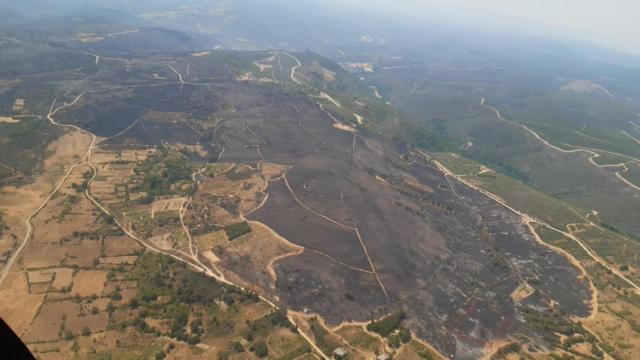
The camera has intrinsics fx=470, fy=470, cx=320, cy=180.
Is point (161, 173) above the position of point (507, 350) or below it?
below

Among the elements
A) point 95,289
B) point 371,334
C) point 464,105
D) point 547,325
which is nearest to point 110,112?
point 95,289

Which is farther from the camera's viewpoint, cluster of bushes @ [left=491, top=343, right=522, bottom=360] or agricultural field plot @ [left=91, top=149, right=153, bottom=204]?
agricultural field plot @ [left=91, top=149, right=153, bottom=204]

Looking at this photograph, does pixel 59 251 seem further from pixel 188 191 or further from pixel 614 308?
pixel 614 308

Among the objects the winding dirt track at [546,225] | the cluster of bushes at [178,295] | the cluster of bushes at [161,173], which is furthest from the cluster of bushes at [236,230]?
the winding dirt track at [546,225]

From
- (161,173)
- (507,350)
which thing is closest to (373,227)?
(507,350)

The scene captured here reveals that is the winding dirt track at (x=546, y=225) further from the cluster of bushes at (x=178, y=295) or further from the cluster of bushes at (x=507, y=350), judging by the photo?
the cluster of bushes at (x=178, y=295)

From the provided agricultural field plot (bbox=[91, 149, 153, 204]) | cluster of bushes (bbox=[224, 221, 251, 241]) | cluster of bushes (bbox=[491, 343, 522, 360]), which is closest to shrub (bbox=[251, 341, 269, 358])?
cluster of bushes (bbox=[224, 221, 251, 241])

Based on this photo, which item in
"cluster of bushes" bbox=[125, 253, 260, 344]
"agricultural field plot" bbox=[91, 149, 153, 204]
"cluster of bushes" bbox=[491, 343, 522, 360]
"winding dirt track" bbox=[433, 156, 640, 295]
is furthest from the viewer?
"agricultural field plot" bbox=[91, 149, 153, 204]

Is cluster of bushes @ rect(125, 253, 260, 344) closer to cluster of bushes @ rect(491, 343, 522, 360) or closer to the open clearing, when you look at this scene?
the open clearing

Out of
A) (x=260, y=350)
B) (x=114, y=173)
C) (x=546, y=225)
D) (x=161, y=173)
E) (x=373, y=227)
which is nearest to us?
(x=260, y=350)

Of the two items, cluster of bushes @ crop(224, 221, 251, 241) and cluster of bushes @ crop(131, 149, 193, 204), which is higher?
cluster of bushes @ crop(224, 221, 251, 241)

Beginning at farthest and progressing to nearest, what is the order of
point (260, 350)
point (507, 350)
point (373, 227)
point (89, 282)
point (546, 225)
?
point (546, 225), point (373, 227), point (89, 282), point (507, 350), point (260, 350)

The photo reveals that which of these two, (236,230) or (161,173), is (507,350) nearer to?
(236,230)
